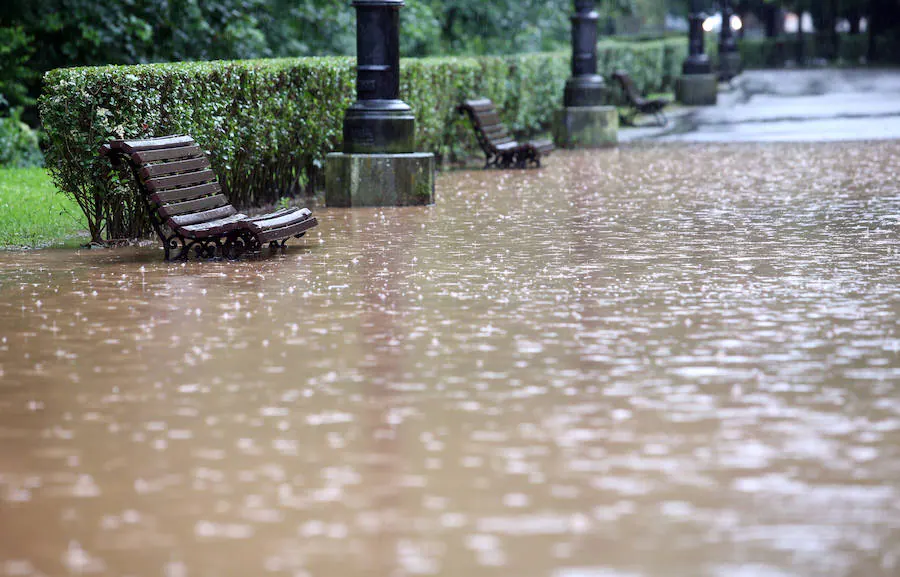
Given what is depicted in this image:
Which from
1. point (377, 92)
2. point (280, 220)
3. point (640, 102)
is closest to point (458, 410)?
point (280, 220)

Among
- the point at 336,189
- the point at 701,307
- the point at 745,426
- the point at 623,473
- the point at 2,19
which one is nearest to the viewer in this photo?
the point at 623,473

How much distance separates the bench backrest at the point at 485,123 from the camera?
18.8 meters

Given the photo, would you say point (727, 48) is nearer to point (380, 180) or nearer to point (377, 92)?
point (377, 92)

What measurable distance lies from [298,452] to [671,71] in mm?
37237

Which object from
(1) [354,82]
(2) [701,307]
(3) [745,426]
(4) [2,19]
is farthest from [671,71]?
(3) [745,426]

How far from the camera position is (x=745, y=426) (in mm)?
5711

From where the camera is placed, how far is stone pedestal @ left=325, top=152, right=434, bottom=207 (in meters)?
14.4

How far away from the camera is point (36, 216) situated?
44.5ft

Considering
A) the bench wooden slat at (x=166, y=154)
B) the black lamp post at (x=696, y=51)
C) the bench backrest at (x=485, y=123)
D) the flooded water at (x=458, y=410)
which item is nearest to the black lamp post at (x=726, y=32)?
the black lamp post at (x=696, y=51)

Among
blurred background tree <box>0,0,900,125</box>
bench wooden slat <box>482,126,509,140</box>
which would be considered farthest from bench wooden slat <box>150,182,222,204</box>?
blurred background tree <box>0,0,900,125</box>

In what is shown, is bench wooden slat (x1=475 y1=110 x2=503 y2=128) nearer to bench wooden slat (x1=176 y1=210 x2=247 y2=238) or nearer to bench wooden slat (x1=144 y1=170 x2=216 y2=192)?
bench wooden slat (x1=144 y1=170 x2=216 y2=192)

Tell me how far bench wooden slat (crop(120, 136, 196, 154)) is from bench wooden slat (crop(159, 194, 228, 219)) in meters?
0.43

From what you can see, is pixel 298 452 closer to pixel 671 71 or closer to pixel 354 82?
pixel 354 82

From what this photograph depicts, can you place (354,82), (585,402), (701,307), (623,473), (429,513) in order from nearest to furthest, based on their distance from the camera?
(429,513)
(623,473)
(585,402)
(701,307)
(354,82)
